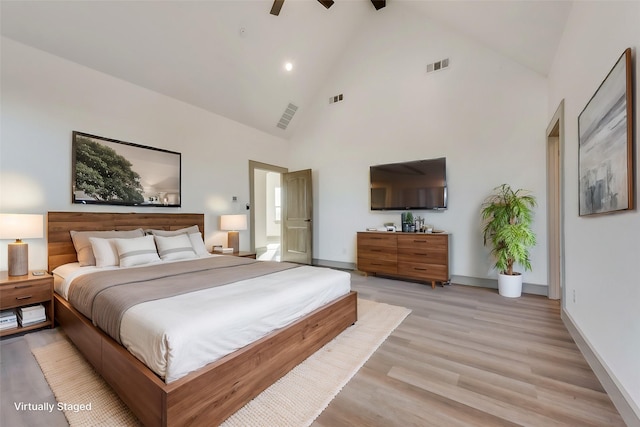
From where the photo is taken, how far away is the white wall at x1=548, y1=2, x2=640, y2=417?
138cm

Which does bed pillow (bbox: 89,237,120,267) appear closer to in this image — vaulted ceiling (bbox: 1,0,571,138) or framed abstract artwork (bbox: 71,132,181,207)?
framed abstract artwork (bbox: 71,132,181,207)

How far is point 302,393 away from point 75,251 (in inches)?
124

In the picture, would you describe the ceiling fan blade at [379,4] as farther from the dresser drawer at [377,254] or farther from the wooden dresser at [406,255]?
the dresser drawer at [377,254]

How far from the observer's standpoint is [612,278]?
1.64 metres

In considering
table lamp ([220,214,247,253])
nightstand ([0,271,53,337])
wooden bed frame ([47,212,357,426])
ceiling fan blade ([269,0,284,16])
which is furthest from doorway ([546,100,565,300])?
nightstand ([0,271,53,337])

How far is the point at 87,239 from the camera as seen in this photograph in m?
3.04

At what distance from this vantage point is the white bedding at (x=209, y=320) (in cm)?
129

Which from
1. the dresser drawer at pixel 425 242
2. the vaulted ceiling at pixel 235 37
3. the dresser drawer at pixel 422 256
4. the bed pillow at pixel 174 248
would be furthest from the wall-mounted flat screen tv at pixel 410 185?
the bed pillow at pixel 174 248

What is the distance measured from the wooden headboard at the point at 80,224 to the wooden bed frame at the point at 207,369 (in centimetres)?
65

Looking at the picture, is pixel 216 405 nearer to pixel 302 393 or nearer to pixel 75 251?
pixel 302 393

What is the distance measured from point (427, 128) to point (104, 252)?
471cm

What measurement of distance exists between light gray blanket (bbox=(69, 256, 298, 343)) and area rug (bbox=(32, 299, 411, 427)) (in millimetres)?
357

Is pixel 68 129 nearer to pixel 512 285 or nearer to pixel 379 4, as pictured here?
pixel 379 4

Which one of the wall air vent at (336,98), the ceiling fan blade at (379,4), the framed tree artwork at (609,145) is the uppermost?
the ceiling fan blade at (379,4)
